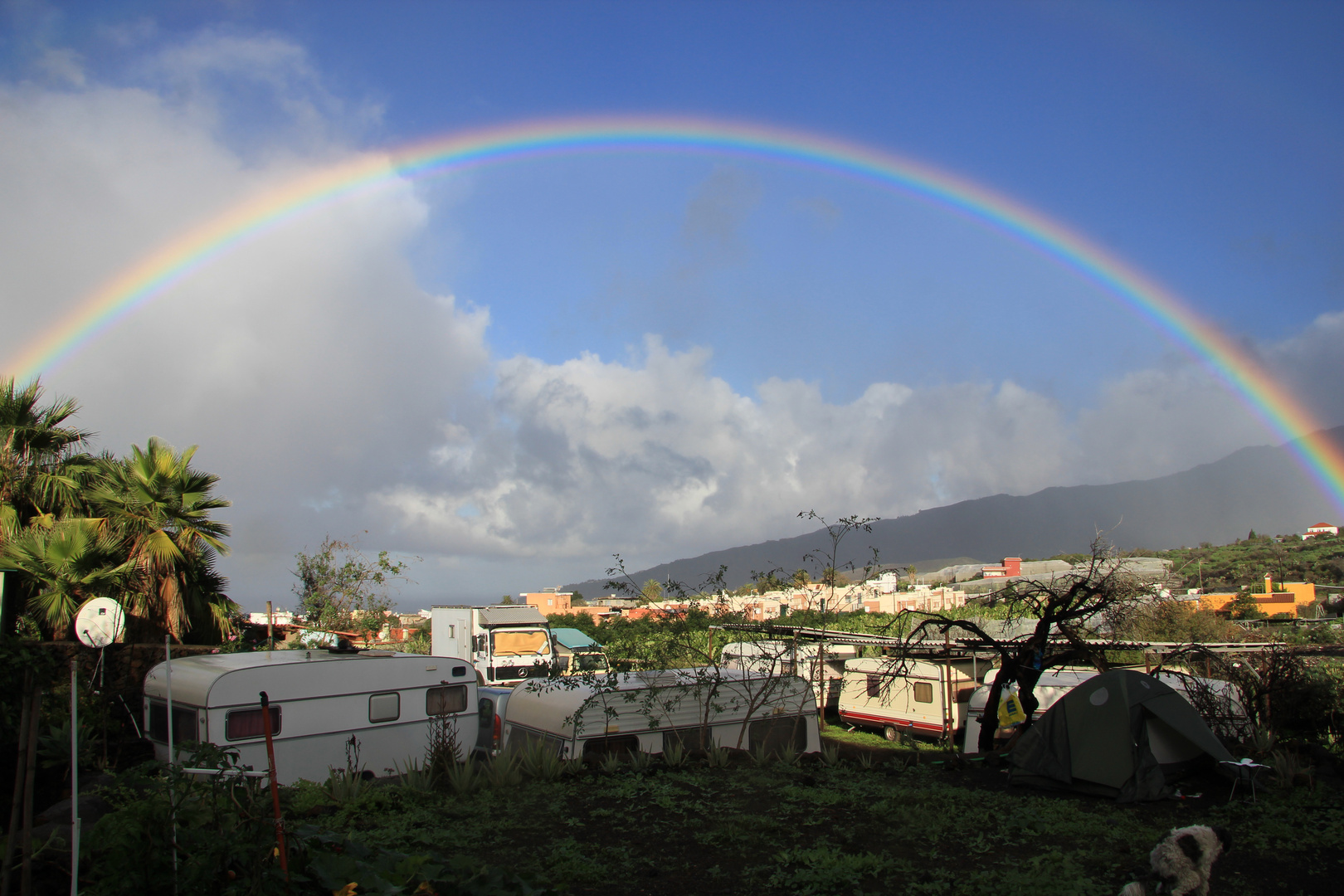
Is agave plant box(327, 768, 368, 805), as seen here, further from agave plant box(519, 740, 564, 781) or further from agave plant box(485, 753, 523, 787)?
agave plant box(519, 740, 564, 781)

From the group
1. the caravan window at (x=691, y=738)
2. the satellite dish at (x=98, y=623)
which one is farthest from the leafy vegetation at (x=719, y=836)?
the satellite dish at (x=98, y=623)

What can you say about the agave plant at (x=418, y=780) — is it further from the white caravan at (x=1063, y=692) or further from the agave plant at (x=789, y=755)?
the white caravan at (x=1063, y=692)

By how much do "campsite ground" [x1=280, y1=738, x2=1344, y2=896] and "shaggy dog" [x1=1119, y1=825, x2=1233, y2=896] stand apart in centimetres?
53

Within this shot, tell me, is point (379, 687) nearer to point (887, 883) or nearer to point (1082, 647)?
point (887, 883)

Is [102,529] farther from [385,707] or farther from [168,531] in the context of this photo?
[385,707]

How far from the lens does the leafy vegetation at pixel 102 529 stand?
14.8 metres

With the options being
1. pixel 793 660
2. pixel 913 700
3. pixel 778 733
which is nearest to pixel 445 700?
pixel 778 733

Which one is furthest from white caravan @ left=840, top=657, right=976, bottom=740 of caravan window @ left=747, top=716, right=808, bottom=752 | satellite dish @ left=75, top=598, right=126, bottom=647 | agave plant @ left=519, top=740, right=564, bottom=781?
satellite dish @ left=75, top=598, right=126, bottom=647

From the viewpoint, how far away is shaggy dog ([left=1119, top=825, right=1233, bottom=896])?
17.1 feet

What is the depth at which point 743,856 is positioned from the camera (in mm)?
6773

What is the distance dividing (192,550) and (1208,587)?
2606 inches

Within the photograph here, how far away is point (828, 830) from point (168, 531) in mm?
15154

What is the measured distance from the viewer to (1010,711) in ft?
56.4

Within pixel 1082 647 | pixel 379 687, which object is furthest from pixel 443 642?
pixel 1082 647
